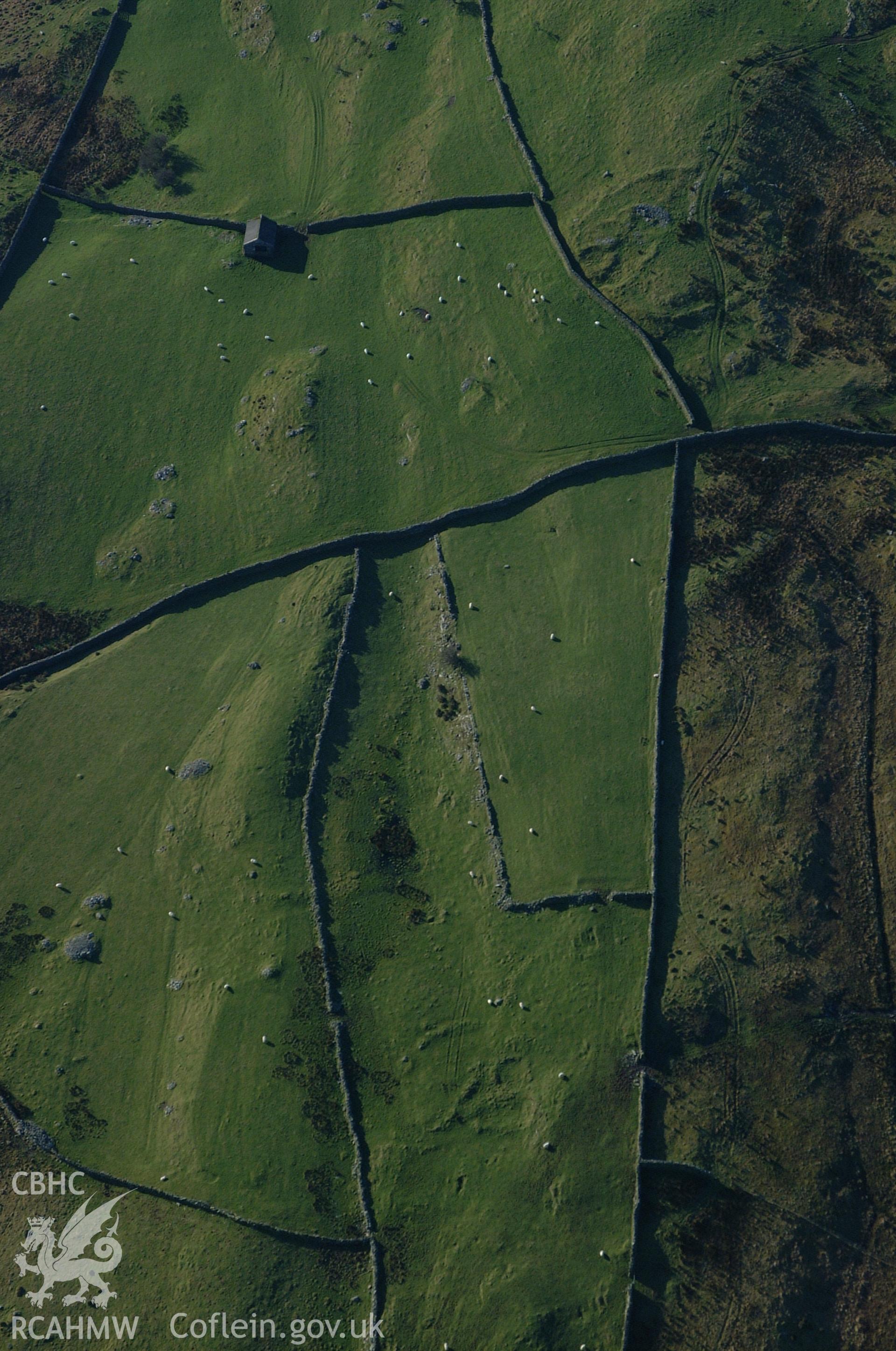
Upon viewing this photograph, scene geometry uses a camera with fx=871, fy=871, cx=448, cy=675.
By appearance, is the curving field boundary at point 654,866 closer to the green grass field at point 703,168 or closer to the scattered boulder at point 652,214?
the green grass field at point 703,168

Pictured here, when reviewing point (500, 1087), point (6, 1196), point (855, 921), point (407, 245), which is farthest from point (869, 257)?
point (6, 1196)

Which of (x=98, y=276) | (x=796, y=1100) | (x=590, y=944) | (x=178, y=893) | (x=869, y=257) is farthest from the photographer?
(x=98, y=276)

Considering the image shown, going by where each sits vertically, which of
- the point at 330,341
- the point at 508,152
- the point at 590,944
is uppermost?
the point at 508,152

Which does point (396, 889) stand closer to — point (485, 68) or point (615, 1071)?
point (615, 1071)

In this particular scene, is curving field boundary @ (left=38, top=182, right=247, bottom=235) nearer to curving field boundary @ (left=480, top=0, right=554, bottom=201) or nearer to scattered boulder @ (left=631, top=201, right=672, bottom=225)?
curving field boundary @ (left=480, top=0, right=554, bottom=201)

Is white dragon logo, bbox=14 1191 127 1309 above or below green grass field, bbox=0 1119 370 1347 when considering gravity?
above

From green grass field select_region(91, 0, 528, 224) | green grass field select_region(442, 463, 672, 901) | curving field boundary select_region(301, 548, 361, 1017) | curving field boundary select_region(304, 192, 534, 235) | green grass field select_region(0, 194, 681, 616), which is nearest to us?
curving field boundary select_region(301, 548, 361, 1017)

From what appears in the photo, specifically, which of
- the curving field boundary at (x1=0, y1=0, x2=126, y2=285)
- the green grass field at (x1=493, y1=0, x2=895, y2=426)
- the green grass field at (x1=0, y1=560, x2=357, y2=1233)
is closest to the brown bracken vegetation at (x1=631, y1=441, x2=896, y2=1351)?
the green grass field at (x1=493, y1=0, x2=895, y2=426)
